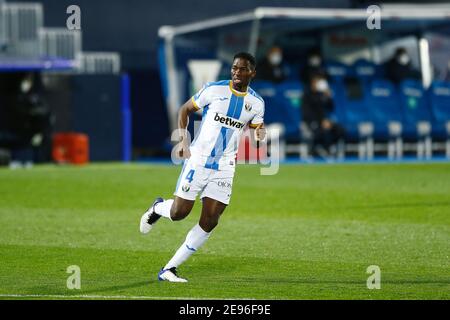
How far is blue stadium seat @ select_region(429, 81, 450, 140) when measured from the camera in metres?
33.1

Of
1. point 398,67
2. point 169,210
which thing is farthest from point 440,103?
point 169,210

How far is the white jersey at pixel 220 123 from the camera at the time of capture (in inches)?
465

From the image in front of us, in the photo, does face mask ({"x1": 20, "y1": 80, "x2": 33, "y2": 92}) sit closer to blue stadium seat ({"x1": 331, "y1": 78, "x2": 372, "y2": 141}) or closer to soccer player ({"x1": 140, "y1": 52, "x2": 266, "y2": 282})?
blue stadium seat ({"x1": 331, "y1": 78, "x2": 372, "y2": 141})

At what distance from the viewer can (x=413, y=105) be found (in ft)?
109

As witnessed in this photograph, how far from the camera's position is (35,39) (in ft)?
102

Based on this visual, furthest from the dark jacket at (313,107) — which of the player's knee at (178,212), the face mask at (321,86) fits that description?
the player's knee at (178,212)

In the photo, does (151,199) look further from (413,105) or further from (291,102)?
(413,105)

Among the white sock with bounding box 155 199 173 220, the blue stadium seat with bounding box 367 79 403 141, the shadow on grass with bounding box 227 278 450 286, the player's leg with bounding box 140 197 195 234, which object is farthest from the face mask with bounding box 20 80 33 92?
the shadow on grass with bounding box 227 278 450 286

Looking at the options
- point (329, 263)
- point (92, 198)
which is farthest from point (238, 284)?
point (92, 198)

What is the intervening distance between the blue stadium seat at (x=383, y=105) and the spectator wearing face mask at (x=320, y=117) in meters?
1.42

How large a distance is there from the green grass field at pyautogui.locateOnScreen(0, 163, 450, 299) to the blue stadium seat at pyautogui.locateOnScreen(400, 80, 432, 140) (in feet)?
22.5

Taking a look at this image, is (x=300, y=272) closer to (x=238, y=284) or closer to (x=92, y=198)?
(x=238, y=284)

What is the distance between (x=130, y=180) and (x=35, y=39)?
7.73 metres
